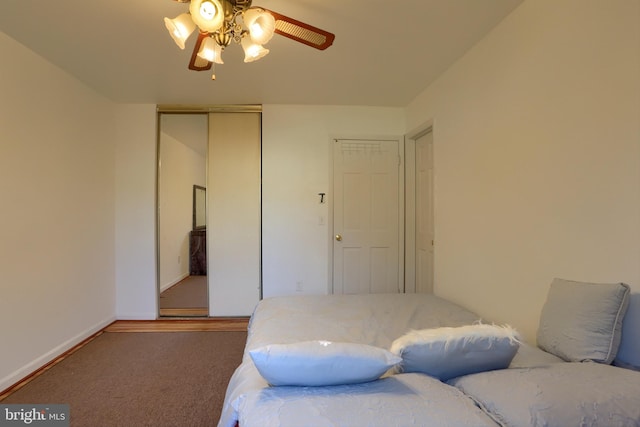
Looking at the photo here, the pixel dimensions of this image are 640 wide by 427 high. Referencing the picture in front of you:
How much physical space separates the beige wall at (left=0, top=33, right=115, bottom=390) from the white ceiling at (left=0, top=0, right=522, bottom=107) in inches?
10.8

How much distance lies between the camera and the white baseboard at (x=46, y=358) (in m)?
2.16

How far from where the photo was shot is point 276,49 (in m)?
2.34

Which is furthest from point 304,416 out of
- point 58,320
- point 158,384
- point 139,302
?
point 139,302

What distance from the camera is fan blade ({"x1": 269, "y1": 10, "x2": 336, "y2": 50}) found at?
147 cm

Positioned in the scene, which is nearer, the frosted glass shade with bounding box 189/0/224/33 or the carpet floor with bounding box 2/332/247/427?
the frosted glass shade with bounding box 189/0/224/33

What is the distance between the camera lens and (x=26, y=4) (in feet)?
6.06

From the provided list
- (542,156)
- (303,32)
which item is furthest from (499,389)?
(303,32)

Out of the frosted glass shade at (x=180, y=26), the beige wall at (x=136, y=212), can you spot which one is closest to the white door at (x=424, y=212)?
the frosted glass shade at (x=180, y=26)

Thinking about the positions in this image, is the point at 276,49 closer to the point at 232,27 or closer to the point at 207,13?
the point at 232,27

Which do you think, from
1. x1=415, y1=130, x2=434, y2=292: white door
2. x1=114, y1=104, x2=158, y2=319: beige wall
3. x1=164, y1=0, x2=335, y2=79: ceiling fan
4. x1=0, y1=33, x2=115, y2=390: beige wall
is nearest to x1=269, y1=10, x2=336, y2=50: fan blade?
x1=164, y1=0, x2=335, y2=79: ceiling fan

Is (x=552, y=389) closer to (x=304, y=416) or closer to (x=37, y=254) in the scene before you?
(x=304, y=416)

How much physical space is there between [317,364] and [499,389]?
577mm

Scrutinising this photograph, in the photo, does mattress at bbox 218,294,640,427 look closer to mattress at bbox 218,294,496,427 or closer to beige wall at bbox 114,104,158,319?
mattress at bbox 218,294,496,427
